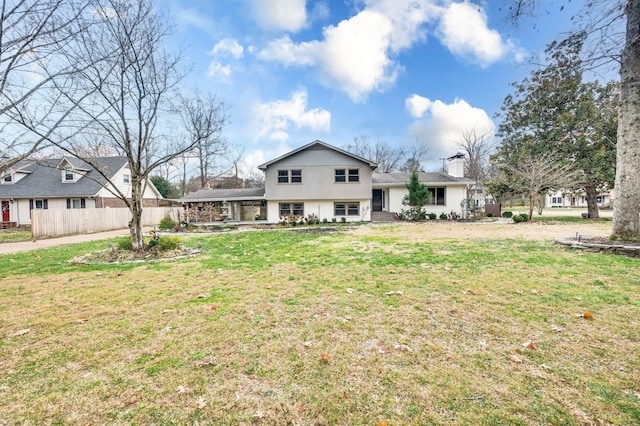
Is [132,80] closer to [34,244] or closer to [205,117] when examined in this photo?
[205,117]

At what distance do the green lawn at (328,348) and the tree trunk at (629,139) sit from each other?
3.59 meters

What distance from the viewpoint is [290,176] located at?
68.0 ft

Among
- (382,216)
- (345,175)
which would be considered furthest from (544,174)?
(345,175)

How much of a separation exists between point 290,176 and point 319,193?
257 cm

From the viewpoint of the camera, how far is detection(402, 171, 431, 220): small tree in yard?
20109 mm

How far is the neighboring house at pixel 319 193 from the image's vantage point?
810 inches

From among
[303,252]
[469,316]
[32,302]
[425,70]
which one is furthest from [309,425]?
[425,70]

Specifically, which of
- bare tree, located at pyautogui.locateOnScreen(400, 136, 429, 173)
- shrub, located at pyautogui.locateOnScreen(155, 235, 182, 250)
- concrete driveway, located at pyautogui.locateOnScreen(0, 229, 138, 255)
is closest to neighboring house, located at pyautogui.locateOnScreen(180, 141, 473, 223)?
concrete driveway, located at pyautogui.locateOnScreen(0, 229, 138, 255)

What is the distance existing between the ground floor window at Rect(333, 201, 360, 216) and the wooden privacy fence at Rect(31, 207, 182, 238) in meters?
16.0

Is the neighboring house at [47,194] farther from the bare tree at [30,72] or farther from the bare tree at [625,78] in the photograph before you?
the bare tree at [625,78]

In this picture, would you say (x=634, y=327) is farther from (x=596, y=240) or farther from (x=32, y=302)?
(x=32, y=302)

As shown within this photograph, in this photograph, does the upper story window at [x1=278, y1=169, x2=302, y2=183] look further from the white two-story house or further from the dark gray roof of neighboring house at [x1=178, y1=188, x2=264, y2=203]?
the dark gray roof of neighboring house at [x1=178, y1=188, x2=264, y2=203]

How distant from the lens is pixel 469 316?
11.8 ft

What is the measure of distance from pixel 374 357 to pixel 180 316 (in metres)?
2.73
